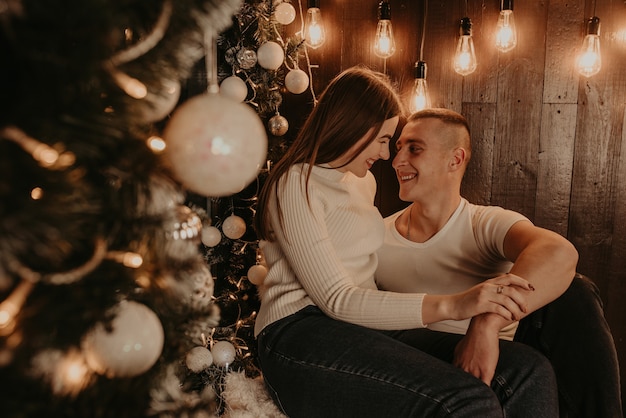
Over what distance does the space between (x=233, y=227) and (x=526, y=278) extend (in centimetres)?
91

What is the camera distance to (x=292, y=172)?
55.3 inches

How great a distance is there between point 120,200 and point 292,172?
33.0 inches

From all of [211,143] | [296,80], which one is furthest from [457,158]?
[211,143]

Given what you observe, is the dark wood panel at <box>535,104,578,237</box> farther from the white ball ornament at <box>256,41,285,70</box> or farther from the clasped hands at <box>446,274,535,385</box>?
the white ball ornament at <box>256,41,285,70</box>

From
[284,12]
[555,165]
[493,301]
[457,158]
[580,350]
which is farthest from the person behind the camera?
[555,165]

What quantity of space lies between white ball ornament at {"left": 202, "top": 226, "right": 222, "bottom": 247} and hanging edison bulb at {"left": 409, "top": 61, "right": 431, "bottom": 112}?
2.92 feet

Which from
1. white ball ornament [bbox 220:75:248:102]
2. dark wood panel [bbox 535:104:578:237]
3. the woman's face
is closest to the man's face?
Result: the woman's face

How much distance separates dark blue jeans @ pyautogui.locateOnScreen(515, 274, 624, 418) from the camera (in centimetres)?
142

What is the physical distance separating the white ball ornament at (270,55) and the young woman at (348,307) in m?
0.24

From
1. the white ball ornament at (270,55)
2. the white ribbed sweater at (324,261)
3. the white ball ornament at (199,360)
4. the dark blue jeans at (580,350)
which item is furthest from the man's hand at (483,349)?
the white ball ornament at (270,55)

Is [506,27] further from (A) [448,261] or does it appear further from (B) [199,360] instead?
(B) [199,360]

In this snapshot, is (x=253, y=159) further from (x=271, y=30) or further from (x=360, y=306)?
(x=271, y=30)

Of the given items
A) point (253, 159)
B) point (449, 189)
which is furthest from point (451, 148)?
point (253, 159)

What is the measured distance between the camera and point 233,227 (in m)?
1.73
